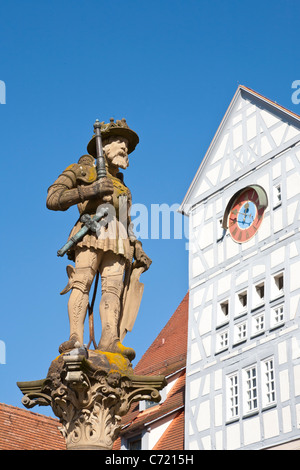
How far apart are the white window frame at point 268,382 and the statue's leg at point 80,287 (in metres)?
15.6

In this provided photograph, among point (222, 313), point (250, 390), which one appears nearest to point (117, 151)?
point (250, 390)

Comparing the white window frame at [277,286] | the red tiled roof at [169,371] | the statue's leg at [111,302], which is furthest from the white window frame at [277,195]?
the statue's leg at [111,302]

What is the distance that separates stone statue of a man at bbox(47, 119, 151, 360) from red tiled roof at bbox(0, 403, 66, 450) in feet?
49.2

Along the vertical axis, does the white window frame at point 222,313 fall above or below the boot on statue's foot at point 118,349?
above

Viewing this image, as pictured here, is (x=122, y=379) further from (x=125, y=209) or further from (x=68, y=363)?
(x=125, y=209)

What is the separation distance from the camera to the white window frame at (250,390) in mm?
24438

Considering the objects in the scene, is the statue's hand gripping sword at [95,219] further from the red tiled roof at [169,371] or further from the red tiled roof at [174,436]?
the red tiled roof at [174,436]

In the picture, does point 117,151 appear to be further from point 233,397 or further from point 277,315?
point 233,397

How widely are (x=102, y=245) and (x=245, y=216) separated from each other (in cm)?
1847

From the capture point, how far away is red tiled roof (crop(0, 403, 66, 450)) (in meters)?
23.2

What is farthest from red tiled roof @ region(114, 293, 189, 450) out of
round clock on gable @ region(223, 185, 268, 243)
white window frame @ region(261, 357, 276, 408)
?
round clock on gable @ region(223, 185, 268, 243)

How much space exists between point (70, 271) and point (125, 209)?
861 millimetres

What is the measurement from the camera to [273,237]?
25.7 meters

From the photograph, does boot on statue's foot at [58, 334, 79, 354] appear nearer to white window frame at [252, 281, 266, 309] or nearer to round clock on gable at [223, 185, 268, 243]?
white window frame at [252, 281, 266, 309]
